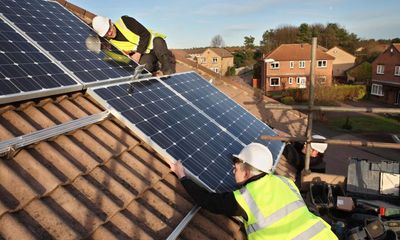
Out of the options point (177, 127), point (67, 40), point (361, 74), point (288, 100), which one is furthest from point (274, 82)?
point (177, 127)

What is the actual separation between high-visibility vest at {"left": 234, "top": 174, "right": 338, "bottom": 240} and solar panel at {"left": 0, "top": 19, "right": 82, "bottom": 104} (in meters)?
2.70

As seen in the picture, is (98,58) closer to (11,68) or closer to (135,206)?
(11,68)

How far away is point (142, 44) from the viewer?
896cm

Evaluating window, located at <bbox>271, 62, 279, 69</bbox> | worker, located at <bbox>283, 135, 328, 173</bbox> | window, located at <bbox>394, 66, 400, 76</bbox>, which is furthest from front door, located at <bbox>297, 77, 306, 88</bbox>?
worker, located at <bbox>283, 135, 328, 173</bbox>

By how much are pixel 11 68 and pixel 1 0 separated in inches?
90.1

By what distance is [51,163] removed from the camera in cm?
386

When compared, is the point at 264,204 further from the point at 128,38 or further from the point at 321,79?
the point at 321,79

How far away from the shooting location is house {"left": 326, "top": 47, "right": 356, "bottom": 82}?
75.5 meters

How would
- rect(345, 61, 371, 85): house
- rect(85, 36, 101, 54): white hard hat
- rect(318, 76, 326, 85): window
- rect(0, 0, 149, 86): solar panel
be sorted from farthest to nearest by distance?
rect(345, 61, 371, 85): house < rect(318, 76, 326, 85): window < rect(85, 36, 101, 54): white hard hat < rect(0, 0, 149, 86): solar panel

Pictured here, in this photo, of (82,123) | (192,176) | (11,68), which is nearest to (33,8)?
(11,68)

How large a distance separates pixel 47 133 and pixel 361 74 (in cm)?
6878

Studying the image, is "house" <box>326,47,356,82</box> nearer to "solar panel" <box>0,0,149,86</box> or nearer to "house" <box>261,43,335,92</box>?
"house" <box>261,43,335,92</box>

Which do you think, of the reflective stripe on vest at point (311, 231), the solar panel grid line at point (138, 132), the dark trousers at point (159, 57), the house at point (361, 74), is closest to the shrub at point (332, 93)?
the house at point (361, 74)

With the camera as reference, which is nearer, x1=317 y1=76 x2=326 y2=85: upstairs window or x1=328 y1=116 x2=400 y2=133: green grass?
x1=328 y1=116 x2=400 y2=133: green grass
